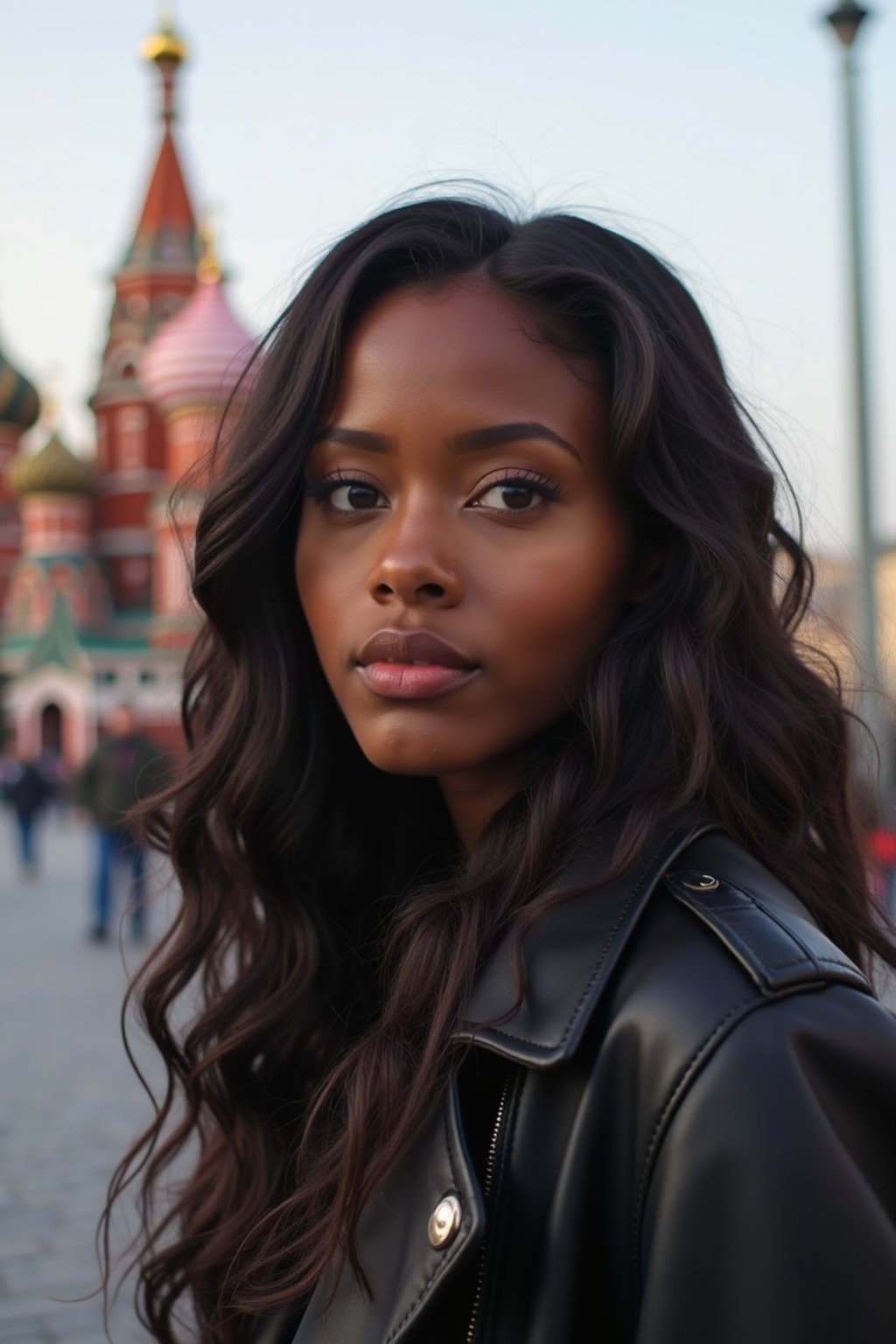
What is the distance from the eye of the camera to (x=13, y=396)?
48969 mm

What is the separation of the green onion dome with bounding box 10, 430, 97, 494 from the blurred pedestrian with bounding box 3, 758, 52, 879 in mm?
28834

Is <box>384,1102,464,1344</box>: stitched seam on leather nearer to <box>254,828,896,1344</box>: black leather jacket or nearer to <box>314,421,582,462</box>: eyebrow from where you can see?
<box>254,828,896,1344</box>: black leather jacket

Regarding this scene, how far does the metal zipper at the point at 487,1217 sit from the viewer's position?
3.69ft

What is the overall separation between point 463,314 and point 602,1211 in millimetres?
941

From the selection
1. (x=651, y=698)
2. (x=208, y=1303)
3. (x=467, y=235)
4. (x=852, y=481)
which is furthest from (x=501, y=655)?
(x=852, y=481)

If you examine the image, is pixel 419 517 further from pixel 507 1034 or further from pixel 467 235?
pixel 507 1034

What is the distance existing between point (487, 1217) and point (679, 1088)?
0.23 m

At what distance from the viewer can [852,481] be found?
6910mm

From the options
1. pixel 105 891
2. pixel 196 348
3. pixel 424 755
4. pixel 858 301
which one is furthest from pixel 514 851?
pixel 196 348

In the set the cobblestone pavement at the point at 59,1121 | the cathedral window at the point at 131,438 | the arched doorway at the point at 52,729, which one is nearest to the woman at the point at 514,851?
the cobblestone pavement at the point at 59,1121

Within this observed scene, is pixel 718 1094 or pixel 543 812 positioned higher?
pixel 543 812

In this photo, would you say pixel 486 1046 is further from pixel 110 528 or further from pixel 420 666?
pixel 110 528

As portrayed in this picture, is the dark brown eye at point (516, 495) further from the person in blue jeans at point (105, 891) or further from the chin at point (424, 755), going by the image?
the person in blue jeans at point (105, 891)

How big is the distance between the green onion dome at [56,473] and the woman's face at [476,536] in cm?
4602
